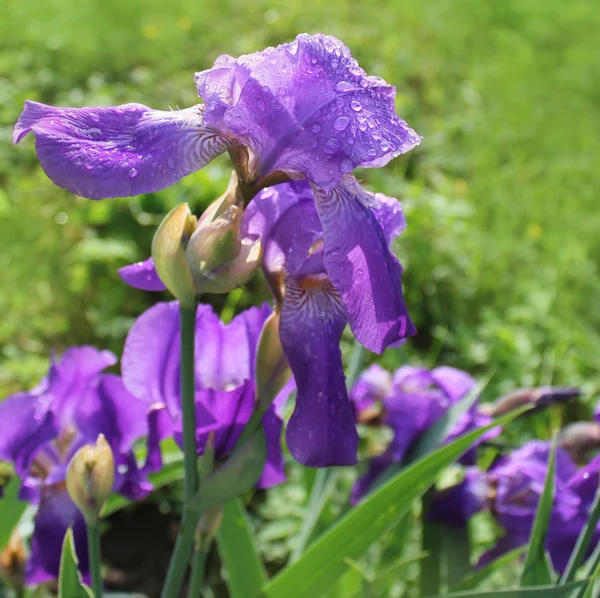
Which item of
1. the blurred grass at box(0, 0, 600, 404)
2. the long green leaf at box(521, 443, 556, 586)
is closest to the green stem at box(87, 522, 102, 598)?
the long green leaf at box(521, 443, 556, 586)

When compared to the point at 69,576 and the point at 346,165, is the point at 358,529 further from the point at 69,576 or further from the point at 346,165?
the point at 346,165

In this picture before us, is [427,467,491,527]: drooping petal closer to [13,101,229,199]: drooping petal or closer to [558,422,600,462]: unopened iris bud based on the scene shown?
[558,422,600,462]: unopened iris bud

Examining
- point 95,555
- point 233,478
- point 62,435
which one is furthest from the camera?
point 62,435

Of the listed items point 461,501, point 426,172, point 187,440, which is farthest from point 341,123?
point 426,172

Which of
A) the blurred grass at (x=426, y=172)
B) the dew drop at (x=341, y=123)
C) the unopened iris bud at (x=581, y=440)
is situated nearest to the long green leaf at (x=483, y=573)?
the unopened iris bud at (x=581, y=440)

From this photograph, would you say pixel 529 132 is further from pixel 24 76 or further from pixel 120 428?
pixel 120 428

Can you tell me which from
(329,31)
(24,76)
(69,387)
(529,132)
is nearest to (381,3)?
(329,31)
